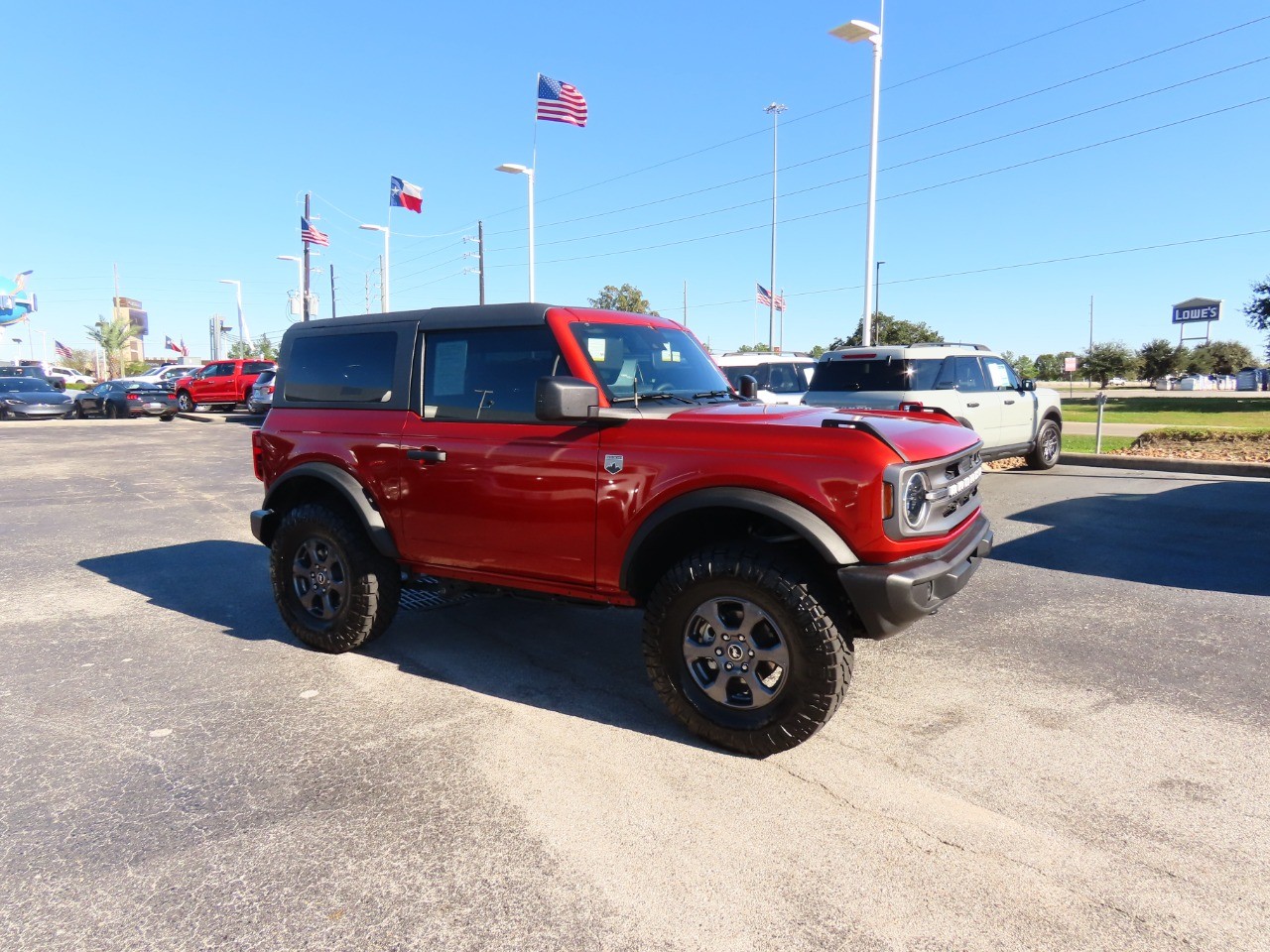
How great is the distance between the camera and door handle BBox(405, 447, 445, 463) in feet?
14.0

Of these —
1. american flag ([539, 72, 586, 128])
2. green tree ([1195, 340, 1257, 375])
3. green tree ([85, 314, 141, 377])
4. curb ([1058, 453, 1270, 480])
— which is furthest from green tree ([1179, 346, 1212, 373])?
green tree ([85, 314, 141, 377])

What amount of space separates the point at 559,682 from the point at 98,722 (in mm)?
2169

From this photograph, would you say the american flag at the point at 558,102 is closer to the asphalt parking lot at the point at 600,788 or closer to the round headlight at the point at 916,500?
the asphalt parking lot at the point at 600,788

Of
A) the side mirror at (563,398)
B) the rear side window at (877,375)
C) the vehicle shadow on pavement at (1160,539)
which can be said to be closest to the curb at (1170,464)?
the vehicle shadow on pavement at (1160,539)

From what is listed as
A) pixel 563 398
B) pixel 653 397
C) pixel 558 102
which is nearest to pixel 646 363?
pixel 653 397

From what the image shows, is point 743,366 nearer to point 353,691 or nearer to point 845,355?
point 845,355

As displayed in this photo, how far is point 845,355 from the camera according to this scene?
1129 centimetres

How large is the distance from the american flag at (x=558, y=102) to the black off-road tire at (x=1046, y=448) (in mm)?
15299

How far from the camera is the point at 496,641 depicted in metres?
5.09

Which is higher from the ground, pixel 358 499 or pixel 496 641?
pixel 358 499

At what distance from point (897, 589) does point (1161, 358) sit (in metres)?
88.3

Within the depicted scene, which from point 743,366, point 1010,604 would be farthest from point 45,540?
point 743,366

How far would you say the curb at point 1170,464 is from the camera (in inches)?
463

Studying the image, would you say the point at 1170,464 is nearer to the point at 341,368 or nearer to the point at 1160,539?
the point at 1160,539
